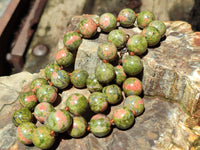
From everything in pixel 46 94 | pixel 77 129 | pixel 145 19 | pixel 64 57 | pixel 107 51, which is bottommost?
pixel 77 129

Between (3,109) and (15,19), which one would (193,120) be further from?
(15,19)

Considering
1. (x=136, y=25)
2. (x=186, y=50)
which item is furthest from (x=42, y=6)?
(x=186, y=50)

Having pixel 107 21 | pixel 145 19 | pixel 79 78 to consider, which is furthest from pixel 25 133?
pixel 145 19

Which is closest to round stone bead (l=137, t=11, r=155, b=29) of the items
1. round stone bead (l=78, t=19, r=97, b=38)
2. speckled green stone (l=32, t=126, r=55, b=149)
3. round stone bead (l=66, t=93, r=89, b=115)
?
round stone bead (l=78, t=19, r=97, b=38)

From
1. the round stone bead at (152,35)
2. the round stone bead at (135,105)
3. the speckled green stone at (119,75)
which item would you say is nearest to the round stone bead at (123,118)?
the round stone bead at (135,105)

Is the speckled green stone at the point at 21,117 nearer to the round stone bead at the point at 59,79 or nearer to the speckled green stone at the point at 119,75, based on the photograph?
the round stone bead at the point at 59,79

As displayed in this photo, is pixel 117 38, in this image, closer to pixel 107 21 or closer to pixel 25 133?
pixel 107 21

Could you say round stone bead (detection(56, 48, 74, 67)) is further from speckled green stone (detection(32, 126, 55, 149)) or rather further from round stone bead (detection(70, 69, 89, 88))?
speckled green stone (detection(32, 126, 55, 149))
